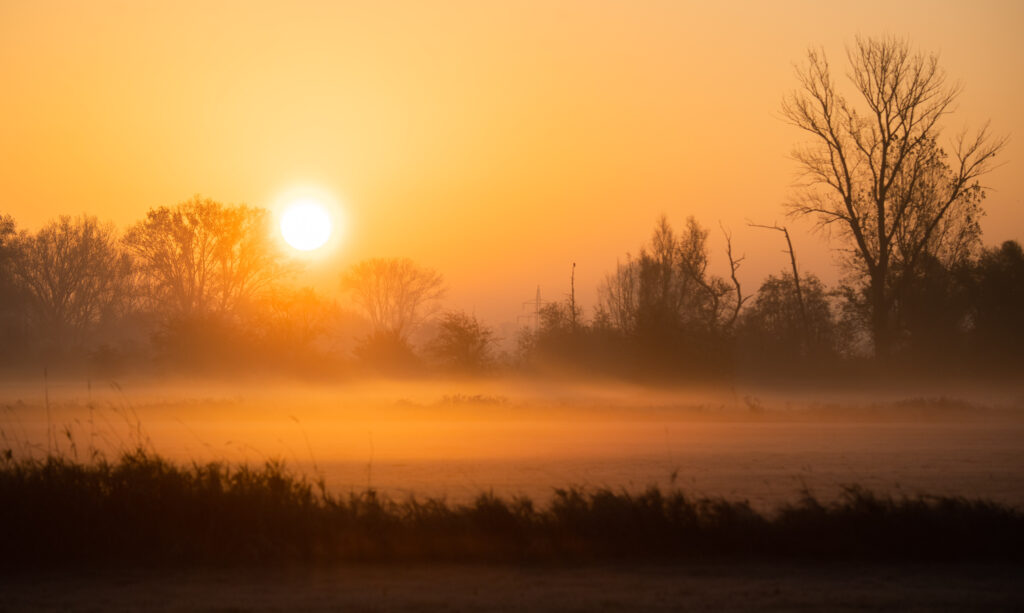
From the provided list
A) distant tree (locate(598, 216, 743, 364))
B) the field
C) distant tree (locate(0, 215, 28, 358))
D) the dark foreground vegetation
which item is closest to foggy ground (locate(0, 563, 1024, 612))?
the field

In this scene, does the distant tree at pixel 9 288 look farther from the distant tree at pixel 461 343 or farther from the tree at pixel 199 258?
the distant tree at pixel 461 343

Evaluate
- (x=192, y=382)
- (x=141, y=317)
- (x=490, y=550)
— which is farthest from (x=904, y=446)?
(x=141, y=317)

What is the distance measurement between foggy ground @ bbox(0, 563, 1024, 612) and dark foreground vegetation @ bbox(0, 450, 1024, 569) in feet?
1.03

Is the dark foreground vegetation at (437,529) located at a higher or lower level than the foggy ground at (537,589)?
higher

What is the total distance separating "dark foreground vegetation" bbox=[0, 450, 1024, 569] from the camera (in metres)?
9.02

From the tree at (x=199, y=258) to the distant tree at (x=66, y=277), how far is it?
288 inches

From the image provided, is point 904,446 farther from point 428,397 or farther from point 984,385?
point 984,385

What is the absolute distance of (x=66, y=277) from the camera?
60969 millimetres

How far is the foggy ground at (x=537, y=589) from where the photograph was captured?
7.43 m

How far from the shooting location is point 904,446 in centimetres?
2061

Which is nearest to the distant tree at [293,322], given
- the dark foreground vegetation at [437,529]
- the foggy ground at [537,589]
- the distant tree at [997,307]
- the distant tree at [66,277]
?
the distant tree at [66,277]

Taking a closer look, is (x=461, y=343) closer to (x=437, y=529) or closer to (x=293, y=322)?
(x=293, y=322)

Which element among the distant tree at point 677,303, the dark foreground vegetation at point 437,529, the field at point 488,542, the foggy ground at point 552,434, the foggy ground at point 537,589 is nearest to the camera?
the foggy ground at point 537,589

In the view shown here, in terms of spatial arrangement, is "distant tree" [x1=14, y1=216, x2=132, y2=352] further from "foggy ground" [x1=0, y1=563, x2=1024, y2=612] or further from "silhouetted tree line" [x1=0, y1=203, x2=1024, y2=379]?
"foggy ground" [x1=0, y1=563, x2=1024, y2=612]
